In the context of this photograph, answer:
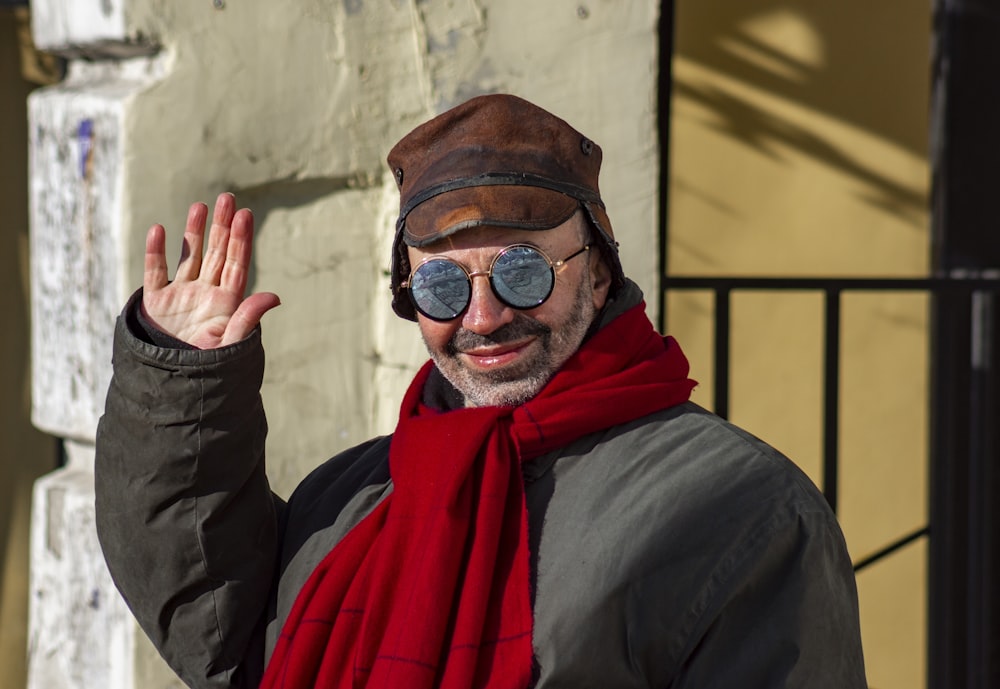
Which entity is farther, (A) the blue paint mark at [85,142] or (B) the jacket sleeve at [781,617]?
(A) the blue paint mark at [85,142]

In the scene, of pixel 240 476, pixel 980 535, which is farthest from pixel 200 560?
pixel 980 535

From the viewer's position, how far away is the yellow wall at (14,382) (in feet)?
13.2

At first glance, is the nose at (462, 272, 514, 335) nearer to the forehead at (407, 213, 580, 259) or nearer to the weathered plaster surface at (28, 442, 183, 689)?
the forehead at (407, 213, 580, 259)

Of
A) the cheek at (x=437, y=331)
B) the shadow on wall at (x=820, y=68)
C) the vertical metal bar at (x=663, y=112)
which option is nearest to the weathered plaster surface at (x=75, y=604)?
the cheek at (x=437, y=331)

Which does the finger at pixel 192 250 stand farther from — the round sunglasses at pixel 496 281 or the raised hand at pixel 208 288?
the round sunglasses at pixel 496 281

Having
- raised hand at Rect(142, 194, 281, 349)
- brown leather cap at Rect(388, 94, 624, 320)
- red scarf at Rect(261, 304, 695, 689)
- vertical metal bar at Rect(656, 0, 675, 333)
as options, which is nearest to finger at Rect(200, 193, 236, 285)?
raised hand at Rect(142, 194, 281, 349)

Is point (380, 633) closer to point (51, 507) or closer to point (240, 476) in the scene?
point (240, 476)

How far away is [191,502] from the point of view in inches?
74.7

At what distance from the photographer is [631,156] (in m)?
2.81

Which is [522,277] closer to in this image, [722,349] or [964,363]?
[722,349]

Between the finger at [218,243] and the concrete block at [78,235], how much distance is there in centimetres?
63

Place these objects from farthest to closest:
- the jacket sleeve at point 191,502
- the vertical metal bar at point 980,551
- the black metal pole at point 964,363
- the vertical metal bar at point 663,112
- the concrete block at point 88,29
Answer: the vertical metal bar at point 980,551 < the black metal pole at point 964,363 < the vertical metal bar at point 663,112 < the concrete block at point 88,29 < the jacket sleeve at point 191,502

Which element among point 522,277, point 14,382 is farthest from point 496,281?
point 14,382

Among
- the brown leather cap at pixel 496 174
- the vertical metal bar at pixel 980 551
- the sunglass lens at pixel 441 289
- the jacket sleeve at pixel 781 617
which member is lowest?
the vertical metal bar at pixel 980 551
